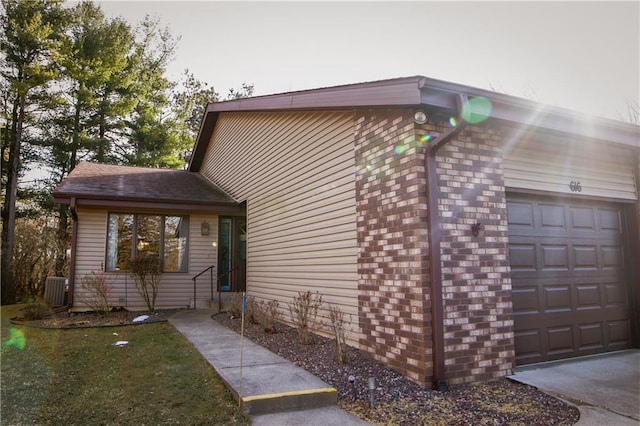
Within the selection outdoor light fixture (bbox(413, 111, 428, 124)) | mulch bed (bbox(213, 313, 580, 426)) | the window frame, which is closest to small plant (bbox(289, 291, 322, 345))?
mulch bed (bbox(213, 313, 580, 426))

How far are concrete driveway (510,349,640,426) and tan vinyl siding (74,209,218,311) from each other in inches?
332

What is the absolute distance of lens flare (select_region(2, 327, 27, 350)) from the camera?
6.82 meters

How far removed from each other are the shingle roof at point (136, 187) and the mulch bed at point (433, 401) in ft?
22.7

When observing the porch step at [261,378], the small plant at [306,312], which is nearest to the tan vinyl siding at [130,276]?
the porch step at [261,378]

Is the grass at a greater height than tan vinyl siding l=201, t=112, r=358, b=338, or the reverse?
tan vinyl siding l=201, t=112, r=358, b=338

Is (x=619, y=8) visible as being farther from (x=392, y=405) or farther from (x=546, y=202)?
(x=392, y=405)

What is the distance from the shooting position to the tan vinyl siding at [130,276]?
33.6 feet

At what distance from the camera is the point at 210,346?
6242 mm

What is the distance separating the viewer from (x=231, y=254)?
11539 mm

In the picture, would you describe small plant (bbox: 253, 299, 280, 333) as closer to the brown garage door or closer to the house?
the house

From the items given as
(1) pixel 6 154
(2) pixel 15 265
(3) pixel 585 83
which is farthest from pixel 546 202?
(1) pixel 6 154

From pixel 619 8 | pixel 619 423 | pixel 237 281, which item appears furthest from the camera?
pixel 237 281

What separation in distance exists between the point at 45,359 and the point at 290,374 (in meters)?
3.71

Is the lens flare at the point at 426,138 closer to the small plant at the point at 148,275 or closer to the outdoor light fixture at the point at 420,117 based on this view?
the outdoor light fixture at the point at 420,117
